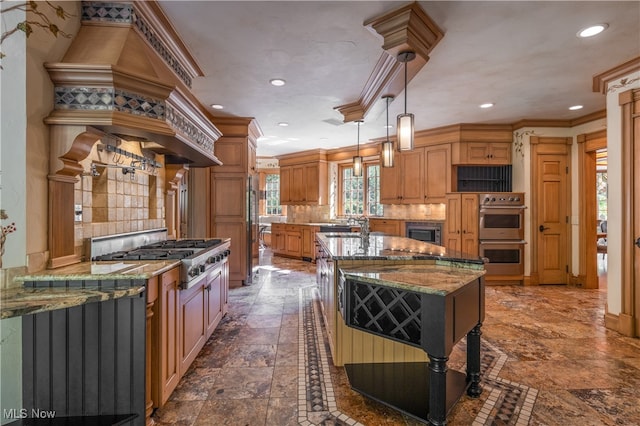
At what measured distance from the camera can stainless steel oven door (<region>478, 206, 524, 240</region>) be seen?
505cm

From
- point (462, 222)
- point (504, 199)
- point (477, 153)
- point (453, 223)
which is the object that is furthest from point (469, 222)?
point (477, 153)

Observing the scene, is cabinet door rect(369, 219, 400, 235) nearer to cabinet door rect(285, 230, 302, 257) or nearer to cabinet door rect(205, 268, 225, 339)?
cabinet door rect(285, 230, 302, 257)

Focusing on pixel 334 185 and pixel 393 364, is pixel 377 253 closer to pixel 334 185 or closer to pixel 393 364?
pixel 393 364

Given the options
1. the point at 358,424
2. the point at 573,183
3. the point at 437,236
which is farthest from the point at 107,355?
the point at 573,183

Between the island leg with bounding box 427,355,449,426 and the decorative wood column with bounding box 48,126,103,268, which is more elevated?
the decorative wood column with bounding box 48,126,103,268

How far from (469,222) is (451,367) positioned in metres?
3.21

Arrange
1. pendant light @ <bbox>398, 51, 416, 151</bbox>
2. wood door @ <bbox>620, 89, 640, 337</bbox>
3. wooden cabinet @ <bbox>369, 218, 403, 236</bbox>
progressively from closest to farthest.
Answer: pendant light @ <bbox>398, 51, 416, 151</bbox>, wood door @ <bbox>620, 89, 640, 337</bbox>, wooden cabinet @ <bbox>369, 218, 403, 236</bbox>

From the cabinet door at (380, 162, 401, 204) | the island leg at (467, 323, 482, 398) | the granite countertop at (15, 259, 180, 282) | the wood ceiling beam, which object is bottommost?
the island leg at (467, 323, 482, 398)

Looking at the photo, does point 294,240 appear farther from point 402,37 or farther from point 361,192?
point 402,37

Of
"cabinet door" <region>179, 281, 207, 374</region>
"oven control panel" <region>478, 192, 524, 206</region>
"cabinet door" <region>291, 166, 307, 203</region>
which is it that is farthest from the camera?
"cabinet door" <region>291, 166, 307, 203</region>

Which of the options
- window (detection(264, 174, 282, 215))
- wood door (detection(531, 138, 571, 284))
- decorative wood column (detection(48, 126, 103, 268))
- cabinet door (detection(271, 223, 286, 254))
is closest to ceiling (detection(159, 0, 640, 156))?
wood door (detection(531, 138, 571, 284))

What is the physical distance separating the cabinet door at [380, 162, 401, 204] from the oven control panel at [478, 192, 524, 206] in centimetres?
152

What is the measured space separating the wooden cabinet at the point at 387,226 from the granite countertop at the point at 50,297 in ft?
16.0

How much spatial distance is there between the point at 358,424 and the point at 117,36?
9.08ft
